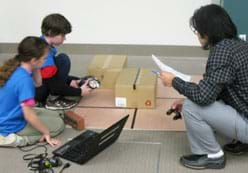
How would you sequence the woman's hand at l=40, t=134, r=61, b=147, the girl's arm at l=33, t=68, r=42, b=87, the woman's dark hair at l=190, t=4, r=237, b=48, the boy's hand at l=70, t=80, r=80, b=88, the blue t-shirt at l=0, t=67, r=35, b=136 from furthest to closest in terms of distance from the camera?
the boy's hand at l=70, t=80, r=80, b=88 < the girl's arm at l=33, t=68, r=42, b=87 < the woman's hand at l=40, t=134, r=61, b=147 < the blue t-shirt at l=0, t=67, r=35, b=136 < the woman's dark hair at l=190, t=4, r=237, b=48

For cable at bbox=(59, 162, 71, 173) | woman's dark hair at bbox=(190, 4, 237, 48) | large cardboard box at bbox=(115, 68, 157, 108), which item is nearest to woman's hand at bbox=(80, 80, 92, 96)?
large cardboard box at bbox=(115, 68, 157, 108)

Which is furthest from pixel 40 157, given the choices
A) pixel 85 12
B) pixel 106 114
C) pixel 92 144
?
pixel 85 12

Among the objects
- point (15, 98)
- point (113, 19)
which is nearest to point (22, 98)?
point (15, 98)

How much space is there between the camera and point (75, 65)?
12.7 ft

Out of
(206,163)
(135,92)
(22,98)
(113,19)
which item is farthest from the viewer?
(113,19)

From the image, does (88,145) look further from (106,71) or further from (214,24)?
(106,71)

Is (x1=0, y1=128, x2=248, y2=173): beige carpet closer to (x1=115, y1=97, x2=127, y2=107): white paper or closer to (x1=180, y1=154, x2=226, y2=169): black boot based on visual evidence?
(x1=180, y1=154, x2=226, y2=169): black boot

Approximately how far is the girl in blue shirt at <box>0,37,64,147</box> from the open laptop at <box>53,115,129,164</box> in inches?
4.9

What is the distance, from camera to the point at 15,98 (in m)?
2.36

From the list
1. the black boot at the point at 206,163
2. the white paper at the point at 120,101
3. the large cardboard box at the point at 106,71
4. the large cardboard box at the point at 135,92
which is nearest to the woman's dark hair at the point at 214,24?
the black boot at the point at 206,163

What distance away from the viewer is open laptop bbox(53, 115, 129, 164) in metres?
2.22

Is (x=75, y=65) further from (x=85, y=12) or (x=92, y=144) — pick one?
(x=92, y=144)

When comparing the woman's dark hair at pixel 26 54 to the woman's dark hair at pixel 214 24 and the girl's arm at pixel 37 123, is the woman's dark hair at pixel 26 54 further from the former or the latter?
the woman's dark hair at pixel 214 24

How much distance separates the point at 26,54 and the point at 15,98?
0.25 metres
